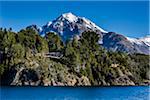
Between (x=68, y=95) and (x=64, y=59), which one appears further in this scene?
(x=64, y=59)

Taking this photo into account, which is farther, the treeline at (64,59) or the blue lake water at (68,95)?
the treeline at (64,59)

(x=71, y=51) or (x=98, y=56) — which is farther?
(x=98, y=56)

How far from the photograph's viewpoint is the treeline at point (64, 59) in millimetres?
95762

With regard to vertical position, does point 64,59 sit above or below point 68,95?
above

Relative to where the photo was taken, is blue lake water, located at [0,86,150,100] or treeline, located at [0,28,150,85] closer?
blue lake water, located at [0,86,150,100]

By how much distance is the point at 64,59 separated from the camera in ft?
333

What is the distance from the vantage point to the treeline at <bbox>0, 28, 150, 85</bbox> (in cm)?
9576

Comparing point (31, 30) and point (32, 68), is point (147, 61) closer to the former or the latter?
point (31, 30)

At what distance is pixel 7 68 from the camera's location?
313 feet

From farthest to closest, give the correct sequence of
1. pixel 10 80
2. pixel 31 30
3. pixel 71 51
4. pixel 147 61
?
1. pixel 147 61
2. pixel 31 30
3. pixel 71 51
4. pixel 10 80

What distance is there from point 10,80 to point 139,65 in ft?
158

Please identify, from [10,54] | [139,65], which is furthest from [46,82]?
[139,65]

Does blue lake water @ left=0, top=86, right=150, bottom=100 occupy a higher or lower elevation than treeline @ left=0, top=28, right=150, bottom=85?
lower

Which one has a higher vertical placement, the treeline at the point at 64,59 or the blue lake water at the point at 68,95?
the treeline at the point at 64,59
